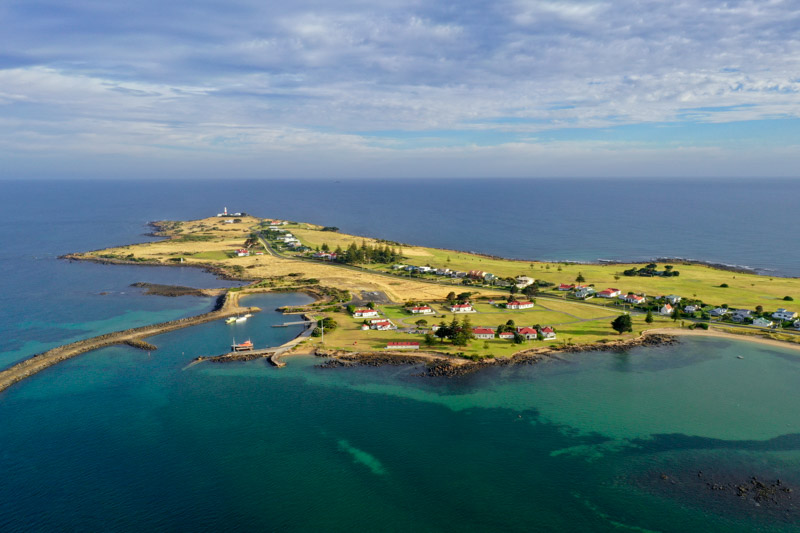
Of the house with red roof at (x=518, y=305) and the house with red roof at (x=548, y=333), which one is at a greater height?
the house with red roof at (x=518, y=305)

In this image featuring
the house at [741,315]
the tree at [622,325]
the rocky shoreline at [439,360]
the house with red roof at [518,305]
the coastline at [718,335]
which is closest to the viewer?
the rocky shoreline at [439,360]

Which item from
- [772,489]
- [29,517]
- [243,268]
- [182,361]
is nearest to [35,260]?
[243,268]

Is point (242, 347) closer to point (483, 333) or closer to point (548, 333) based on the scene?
point (483, 333)

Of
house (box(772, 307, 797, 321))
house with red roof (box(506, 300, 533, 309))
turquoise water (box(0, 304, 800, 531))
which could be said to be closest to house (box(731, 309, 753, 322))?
house (box(772, 307, 797, 321))

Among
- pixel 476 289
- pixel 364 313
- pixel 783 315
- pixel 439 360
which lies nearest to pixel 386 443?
pixel 439 360

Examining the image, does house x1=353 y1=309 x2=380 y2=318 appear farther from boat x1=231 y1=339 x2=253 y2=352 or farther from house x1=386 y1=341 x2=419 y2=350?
boat x1=231 y1=339 x2=253 y2=352

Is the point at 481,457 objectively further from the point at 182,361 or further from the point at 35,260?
the point at 35,260

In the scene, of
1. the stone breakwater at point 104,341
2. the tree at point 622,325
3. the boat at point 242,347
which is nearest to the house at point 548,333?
the tree at point 622,325

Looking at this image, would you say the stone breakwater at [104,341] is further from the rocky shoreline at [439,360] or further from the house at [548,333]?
the house at [548,333]
